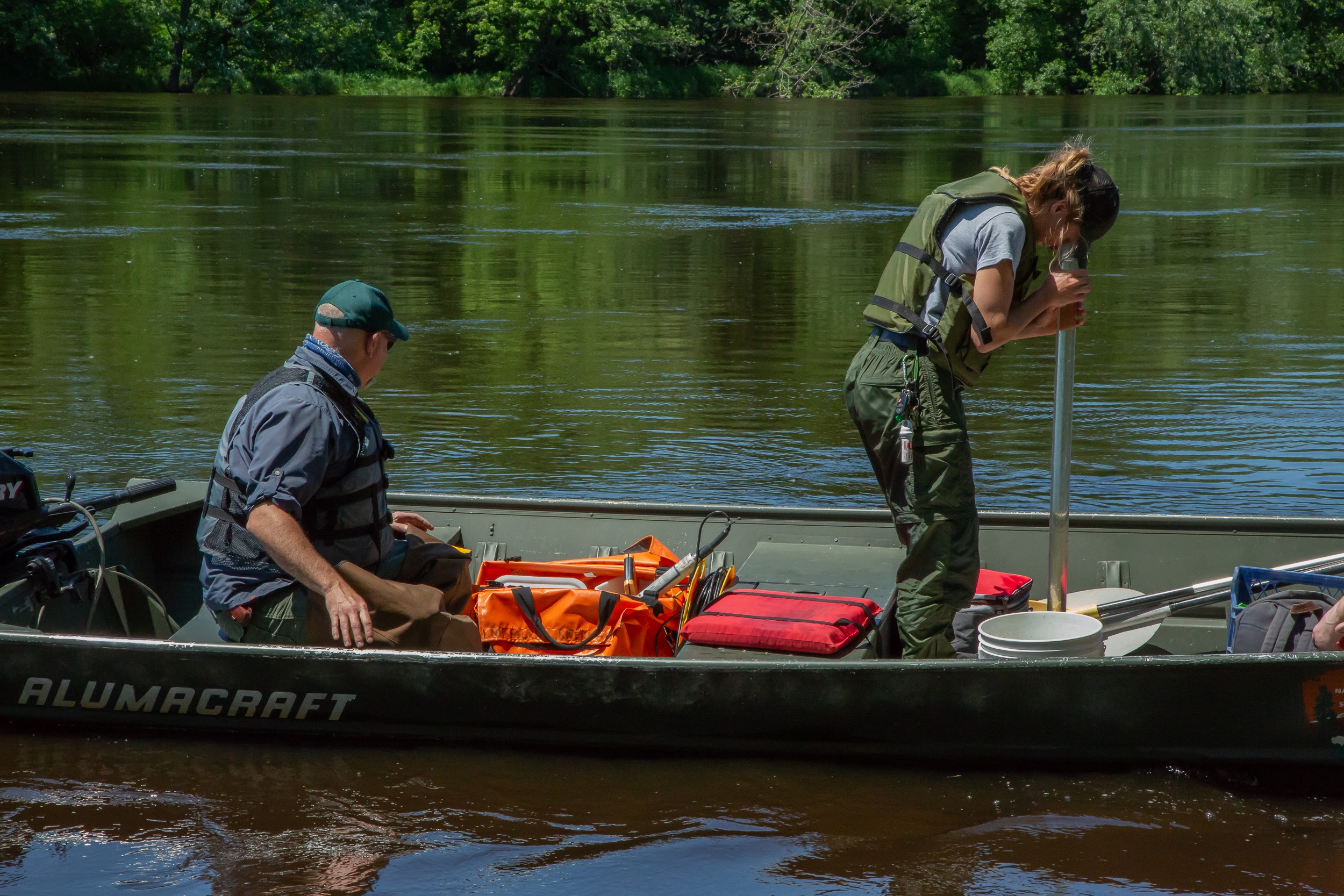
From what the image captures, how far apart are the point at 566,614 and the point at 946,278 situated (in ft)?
5.32

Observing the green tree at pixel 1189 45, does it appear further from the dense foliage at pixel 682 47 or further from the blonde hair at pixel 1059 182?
the blonde hair at pixel 1059 182

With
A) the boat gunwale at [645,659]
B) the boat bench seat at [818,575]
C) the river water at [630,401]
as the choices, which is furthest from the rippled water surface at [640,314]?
the boat gunwale at [645,659]

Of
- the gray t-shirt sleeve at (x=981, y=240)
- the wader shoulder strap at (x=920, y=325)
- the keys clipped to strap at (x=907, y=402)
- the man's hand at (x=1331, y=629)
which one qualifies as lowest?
the man's hand at (x=1331, y=629)

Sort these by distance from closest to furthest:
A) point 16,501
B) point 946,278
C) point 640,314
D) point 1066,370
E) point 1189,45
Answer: point 946,278 < point 1066,370 < point 16,501 < point 640,314 < point 1189,45

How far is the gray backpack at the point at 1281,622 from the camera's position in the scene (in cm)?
404

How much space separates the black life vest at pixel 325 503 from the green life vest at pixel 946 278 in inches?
57.5

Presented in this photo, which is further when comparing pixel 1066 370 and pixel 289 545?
pixel 1066 370

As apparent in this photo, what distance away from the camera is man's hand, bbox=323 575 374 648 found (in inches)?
156

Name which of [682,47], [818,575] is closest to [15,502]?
[818,575]

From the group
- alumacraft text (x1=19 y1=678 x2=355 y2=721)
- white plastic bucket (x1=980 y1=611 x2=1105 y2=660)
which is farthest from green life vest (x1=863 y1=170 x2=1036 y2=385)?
alumacraft text (x1=19 y1=678 x2=355 y2=721)

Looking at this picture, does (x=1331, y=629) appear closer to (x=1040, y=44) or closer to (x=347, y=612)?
(x=347, y=612)

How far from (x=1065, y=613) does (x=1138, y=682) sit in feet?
0.90

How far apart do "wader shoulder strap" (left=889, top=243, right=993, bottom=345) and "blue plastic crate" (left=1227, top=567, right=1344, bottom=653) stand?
1.10 metres

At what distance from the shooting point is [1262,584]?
14.1 feet
